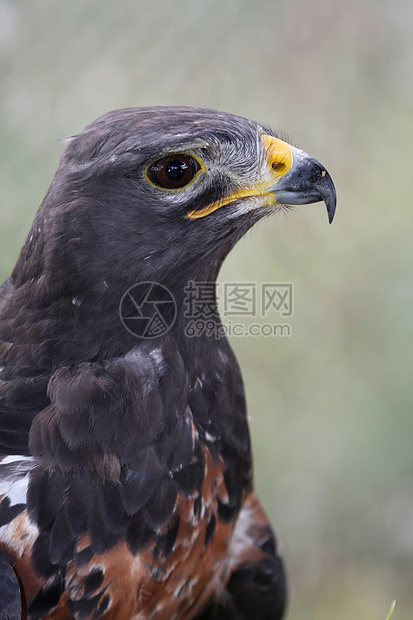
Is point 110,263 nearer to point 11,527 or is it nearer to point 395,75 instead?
point 11,527

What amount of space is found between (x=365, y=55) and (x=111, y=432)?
12.6 ft

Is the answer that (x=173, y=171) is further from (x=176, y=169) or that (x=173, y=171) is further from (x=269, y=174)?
(x=269, y=174)

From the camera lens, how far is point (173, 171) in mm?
2180

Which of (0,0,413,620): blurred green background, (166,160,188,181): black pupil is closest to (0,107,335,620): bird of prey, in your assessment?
(166,160,188,181): black pupil

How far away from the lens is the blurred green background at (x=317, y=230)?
450 cm

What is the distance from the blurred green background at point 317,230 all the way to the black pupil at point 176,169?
2404 millimetres

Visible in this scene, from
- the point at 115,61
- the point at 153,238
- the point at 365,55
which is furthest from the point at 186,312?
the point at 365,55

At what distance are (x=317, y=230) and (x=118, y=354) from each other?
9.59 feet

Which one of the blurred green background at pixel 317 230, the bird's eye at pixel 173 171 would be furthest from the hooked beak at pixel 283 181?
the blurred green background at pixel 317 230

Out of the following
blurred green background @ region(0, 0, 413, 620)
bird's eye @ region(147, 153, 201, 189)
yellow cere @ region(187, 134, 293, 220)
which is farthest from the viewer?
blurred green background @ region(0, 0, 413, 620)

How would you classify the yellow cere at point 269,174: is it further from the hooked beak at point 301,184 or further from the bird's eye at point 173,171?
the bird's eye at point 173,171

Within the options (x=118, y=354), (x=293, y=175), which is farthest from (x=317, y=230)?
(x=118, y=354)

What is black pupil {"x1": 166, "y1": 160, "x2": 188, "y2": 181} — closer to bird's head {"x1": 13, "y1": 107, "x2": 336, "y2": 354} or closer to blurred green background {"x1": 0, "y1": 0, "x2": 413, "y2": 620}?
bird's head {"x1": 13, "y1": 107, "x2": 336, "y2": 354}

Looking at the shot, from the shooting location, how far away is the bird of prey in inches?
86.5
